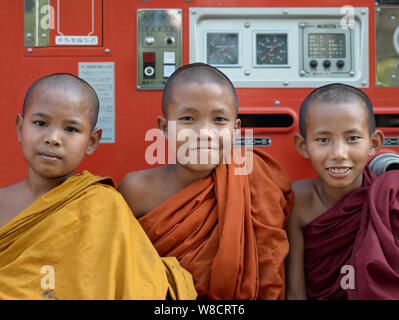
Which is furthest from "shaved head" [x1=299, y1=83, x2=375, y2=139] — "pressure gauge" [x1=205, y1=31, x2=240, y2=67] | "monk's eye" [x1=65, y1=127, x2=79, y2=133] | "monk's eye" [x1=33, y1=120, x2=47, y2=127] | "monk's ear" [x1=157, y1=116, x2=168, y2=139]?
"monk's eye" [x1=33, y1=120, x2=47, y2=127]

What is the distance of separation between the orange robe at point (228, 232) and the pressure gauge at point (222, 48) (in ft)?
1.93

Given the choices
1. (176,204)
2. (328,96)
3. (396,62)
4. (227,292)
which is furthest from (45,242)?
(396,62)

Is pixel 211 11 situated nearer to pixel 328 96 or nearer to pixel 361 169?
pixel 328 96

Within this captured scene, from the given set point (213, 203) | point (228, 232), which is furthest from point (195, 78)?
point (228, 232)

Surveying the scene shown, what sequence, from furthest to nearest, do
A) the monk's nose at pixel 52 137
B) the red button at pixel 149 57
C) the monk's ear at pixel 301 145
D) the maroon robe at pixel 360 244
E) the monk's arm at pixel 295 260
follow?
1. the red button at pixel 149 57
2. the monk's ear at pixel 301 145
3. the monk's arm at pixel 295 260
4. the monk's nose at pixel 52 137
5. the maroon robe at pixel 360 244

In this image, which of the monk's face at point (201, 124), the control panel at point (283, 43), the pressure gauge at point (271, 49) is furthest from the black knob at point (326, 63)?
the monk's face at point (201, 124)

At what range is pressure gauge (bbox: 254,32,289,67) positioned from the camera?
1913mm

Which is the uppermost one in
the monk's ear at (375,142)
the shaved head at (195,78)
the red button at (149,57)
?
the red button at (149,57)

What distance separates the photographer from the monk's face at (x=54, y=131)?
146cm

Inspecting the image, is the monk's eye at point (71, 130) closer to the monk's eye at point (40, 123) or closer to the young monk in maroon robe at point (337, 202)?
the monk's eye at point (40, 123)

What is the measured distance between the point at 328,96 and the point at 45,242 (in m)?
1.20

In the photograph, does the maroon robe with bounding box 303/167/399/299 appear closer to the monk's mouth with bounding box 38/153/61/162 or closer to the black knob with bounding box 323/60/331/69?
the black knob with bounding box 323/60/331/69

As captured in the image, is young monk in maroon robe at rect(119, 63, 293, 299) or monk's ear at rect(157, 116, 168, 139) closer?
young monk in maroon robe at rect(119, 63, 293, 299)

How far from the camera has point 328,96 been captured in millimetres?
1589
